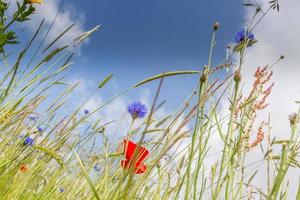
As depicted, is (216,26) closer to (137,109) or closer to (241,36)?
(241,36)

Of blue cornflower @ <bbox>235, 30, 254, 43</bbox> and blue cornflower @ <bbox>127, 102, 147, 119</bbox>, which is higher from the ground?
blue cornflower @ <bbox>235, 30, 254, 43</bbox>

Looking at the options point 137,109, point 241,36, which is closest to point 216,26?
point 241,36

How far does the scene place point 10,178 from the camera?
1.79 metres

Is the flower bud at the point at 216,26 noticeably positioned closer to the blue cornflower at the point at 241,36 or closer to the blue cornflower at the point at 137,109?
the blue cornflower at the point at 241,36

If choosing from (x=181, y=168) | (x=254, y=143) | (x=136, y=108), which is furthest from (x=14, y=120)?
(x=254, y=143)

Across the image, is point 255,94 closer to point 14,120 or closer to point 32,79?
point 32,79

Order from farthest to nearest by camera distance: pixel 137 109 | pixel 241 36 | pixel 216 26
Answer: pixel 137 109
pixel 241 36
pixel 216 26

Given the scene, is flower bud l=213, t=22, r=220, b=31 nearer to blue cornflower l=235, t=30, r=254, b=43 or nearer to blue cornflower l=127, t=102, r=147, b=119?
blue cornflower l=235, t=30, r=254, b=43

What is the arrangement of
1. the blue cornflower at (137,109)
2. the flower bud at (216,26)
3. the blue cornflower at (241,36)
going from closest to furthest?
1. the flower bud at (216,26)
2. the blue cornflower at (241,36)
3. the blue cornflower at (137,109)

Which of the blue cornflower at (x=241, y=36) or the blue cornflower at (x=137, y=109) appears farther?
the blue cornflower at (x=137, y=109)

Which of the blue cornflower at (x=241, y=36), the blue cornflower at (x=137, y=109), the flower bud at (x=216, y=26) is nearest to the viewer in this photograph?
the flower bud at (x=216, y=26)

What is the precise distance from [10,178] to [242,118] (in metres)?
0.98

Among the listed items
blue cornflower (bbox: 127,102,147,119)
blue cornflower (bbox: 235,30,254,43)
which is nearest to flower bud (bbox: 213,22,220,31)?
blue cornflower (bbox: 235,30,254,43)

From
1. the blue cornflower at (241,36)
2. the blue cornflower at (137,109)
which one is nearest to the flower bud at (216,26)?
the blue cornflower at (241,36)
